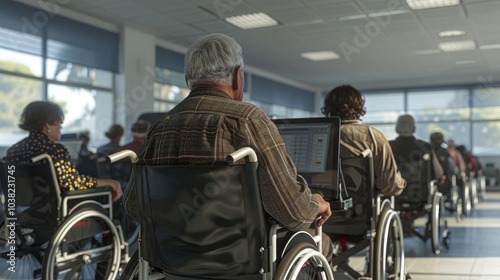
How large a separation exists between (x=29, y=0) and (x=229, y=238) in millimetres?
5535

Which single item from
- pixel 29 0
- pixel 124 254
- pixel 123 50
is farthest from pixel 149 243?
pixel 123 50

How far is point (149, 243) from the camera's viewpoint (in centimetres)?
147

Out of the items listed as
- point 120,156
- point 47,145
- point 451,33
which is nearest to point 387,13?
point 451,33

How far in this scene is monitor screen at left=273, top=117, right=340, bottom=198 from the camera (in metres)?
2.14

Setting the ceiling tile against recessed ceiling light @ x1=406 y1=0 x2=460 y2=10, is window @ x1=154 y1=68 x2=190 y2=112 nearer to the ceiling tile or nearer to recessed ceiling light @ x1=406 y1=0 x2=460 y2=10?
the ceiling tile

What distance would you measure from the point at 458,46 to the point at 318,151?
761 centimetres

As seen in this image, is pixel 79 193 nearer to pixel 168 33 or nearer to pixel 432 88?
pixel 168 33

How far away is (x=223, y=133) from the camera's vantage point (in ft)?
4.52

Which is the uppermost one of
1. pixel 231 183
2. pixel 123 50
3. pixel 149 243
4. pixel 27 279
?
pixel 123 50

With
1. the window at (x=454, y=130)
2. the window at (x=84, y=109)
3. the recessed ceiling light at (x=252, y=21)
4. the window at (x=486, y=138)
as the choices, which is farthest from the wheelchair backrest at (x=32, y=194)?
the window at (x=486, y=138)

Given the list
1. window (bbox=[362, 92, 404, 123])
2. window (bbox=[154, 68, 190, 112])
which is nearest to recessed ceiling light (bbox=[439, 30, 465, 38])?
window (bbox=[154, 68, 190, 112])

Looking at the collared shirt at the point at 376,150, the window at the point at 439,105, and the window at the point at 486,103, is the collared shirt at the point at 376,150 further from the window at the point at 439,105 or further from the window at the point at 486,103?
the window at the point at 486,103

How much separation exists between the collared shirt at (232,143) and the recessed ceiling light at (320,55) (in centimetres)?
801

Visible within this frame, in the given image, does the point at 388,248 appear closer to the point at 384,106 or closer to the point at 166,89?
the point at 166,89
